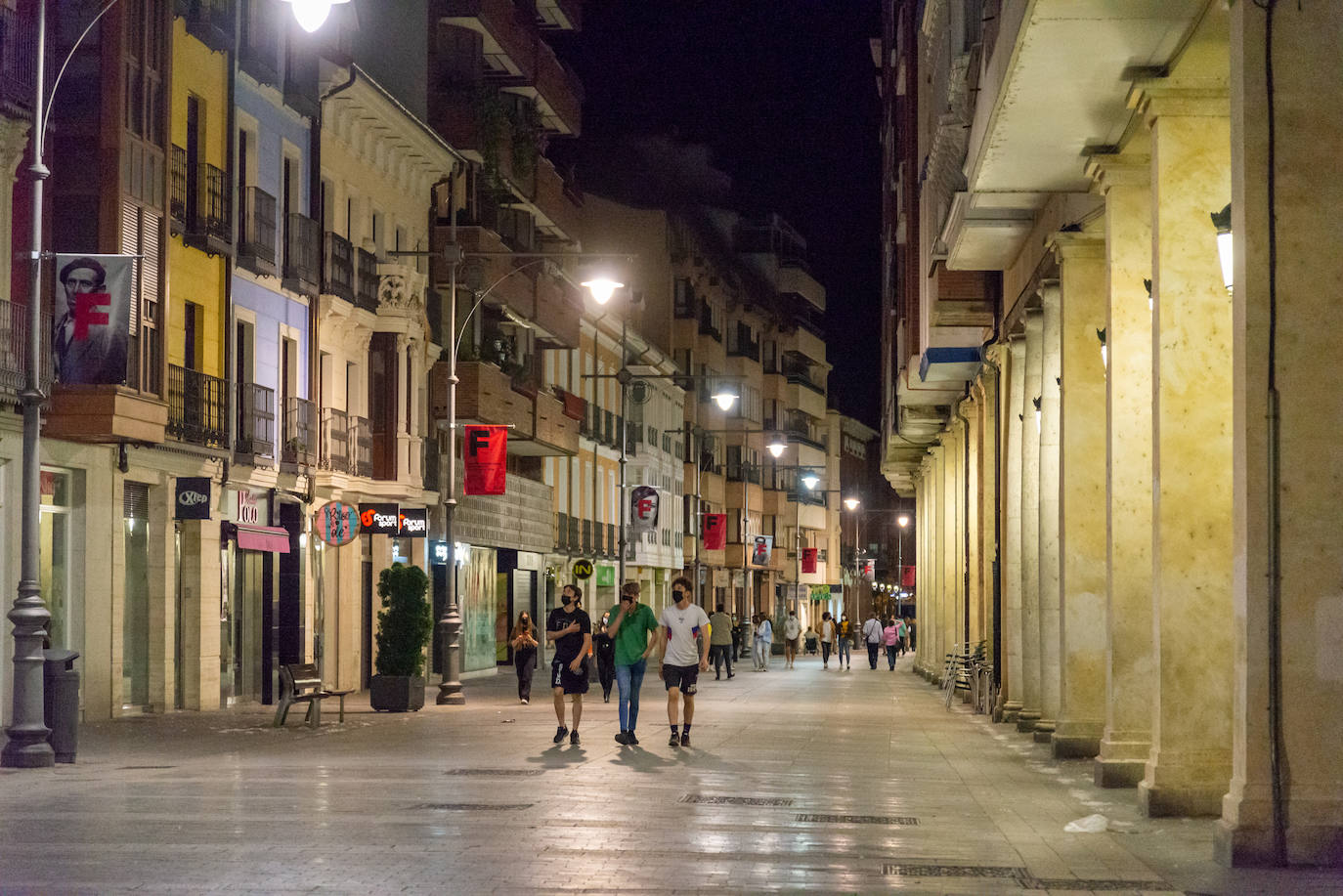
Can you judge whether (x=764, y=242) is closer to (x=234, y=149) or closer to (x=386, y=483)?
(x=386, y=483)

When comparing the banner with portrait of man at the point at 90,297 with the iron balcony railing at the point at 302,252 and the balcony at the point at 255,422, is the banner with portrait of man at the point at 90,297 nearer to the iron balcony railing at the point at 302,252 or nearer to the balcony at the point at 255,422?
the balcony at the point at 255,422

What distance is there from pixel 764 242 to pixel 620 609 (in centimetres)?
8662

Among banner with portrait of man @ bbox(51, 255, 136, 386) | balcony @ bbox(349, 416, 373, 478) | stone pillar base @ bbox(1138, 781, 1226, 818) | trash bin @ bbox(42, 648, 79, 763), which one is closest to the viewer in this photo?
stone pillar base @ bbox(1138, 781, 1226, 818)

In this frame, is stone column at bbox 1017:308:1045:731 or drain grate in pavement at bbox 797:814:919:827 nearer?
drain grate in pavement at bbox 797:814:919:827

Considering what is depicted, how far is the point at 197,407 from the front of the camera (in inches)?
1205

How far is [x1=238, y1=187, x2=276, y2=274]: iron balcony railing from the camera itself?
3262cm

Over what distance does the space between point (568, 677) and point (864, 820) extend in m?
→ 8.50

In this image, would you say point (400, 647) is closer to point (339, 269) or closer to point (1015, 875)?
point (339, 269)

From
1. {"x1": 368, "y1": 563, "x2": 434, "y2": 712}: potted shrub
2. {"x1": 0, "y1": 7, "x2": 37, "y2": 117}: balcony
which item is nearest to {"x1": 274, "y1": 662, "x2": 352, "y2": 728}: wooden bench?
{"x1": 368, "y1": 563, "x2": 434, "y2": 712}: potted shrub

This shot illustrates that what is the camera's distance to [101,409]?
1024 inches

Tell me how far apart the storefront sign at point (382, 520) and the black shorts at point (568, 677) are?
13.4 m

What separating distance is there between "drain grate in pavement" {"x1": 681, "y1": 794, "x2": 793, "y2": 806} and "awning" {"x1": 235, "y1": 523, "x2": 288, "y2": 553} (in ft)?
59.5

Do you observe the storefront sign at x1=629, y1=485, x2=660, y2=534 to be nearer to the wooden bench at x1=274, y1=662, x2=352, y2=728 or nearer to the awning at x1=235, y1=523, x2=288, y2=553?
the awning at x1=235, y1=523, x2=288, y2=553

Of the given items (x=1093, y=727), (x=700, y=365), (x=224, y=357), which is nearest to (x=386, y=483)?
(x=224, y=357)
